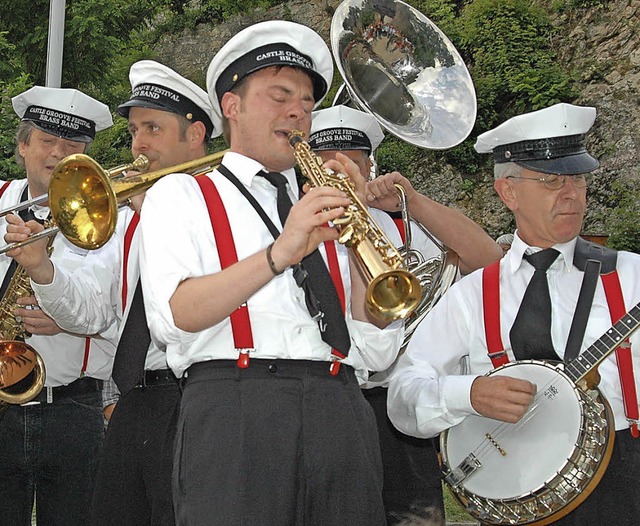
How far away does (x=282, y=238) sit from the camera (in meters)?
2.33

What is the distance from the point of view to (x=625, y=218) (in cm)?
1488

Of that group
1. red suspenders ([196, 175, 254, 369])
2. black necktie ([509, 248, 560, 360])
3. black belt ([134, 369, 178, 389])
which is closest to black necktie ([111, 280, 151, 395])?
black belt ([134, 369, 178, 389])

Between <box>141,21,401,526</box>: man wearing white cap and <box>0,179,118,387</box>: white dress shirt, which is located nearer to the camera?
<box>141,21,401,526</box>: man wearing white cap

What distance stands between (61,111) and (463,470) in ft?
8.43

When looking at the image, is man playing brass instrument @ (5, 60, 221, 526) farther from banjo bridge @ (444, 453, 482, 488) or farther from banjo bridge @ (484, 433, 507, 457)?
banjo bridge @ (484, 433, 507, 457)

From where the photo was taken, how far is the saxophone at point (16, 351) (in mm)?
3674

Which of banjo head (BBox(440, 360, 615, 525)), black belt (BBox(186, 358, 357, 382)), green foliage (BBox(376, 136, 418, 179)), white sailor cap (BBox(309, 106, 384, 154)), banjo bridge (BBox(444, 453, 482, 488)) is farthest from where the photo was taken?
green foliage (BBox(376, 136, 418, 179))

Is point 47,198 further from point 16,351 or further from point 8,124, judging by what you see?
point 8,124

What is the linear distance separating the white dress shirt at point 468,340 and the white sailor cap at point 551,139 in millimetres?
310

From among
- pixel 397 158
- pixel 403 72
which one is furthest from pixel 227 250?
pixel 397 158

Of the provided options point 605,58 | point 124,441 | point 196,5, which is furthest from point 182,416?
point 196,5

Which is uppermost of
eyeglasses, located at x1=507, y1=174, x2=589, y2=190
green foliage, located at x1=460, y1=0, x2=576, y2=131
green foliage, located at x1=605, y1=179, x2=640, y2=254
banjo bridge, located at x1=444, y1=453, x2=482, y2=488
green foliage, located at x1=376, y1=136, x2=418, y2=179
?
green foliage, located at x1=460, y1=0, x2=576, y2=131

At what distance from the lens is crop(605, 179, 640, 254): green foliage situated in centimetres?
1446

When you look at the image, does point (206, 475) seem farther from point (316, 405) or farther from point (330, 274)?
point (330, 274)
